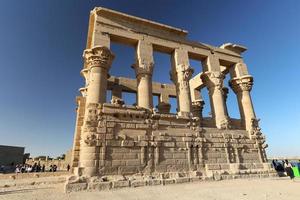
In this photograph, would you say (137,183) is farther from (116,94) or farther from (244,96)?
(244,96)

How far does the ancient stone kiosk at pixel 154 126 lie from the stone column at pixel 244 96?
0.22ft

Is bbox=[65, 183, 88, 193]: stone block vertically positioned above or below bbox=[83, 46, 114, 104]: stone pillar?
below

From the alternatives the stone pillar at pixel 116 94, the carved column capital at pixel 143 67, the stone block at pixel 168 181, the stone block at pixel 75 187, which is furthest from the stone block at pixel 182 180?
the stone pillar at pixel 116 94

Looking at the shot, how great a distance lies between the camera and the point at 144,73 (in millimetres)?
11312

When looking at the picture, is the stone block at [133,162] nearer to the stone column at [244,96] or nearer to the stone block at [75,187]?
the stone block at [75,187]

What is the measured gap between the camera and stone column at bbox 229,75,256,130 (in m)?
13.9

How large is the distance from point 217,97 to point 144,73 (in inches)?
219

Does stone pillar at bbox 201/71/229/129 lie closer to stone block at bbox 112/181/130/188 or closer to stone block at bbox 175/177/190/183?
stone block at bbox 175/177/190/183

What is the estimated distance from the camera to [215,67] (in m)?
14.1

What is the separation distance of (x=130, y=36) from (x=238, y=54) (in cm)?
957

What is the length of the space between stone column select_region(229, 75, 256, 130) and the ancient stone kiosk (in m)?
0.07

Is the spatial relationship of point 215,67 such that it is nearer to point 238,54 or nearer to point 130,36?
point 238,54

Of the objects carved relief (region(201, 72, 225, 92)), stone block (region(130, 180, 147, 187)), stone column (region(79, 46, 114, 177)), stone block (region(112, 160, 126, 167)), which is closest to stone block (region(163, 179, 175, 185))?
stone block (region(130, 180, 147, 187))

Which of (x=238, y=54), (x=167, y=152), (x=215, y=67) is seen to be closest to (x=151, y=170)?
(x=167, y=152)
